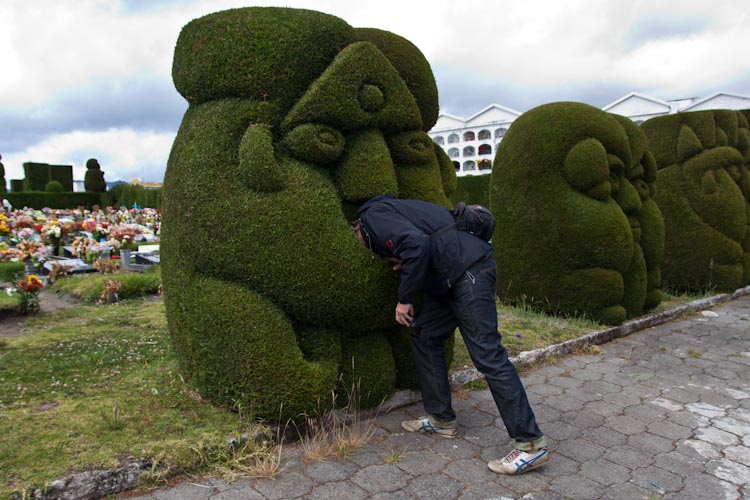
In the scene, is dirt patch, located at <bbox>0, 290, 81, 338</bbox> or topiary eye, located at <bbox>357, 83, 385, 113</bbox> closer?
topiary eye, located at <bbox>357, 83, 385, 113</bbox>

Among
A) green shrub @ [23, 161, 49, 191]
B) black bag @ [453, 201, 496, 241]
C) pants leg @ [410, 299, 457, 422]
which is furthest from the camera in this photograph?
green shrub @ [23, 161, 49, 191]

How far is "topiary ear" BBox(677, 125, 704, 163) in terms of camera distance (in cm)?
938

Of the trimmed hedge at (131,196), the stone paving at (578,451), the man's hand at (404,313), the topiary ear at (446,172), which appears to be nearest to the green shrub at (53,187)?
the trimmed hedge at (131,196)

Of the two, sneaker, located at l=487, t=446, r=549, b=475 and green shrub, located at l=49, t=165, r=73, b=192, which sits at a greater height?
green shrub, located at l=49, t=165, r=73, b=192

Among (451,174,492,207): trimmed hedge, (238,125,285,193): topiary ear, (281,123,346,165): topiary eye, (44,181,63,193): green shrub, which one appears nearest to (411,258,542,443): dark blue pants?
(281,123,346,165): topiary eye

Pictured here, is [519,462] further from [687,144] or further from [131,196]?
[131,196]

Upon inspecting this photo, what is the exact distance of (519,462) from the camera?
130 inches

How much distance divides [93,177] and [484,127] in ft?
99.0

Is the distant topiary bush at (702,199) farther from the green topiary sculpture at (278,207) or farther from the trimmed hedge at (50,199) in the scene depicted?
the trimmed hedge at (50,199)

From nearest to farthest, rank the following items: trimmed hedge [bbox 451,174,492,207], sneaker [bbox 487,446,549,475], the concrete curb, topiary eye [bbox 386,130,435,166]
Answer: the concrete curb < sneaker [bbox 487,446,549,475] < topiary eye [bbox 386,130,435,166] < trimmed hedge [bbox 451,174,492,207]

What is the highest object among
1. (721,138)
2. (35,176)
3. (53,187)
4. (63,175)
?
(63,175)

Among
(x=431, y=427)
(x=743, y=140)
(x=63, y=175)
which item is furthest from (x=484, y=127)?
(x=431, y=427)

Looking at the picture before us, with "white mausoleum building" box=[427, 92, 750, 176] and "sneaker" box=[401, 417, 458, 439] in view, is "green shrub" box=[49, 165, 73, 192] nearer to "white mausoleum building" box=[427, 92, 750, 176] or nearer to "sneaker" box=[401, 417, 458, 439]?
"white mausoleum building" box=[427, 92, 750, 176]

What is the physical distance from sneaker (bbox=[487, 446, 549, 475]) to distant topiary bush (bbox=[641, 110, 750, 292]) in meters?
7.83
